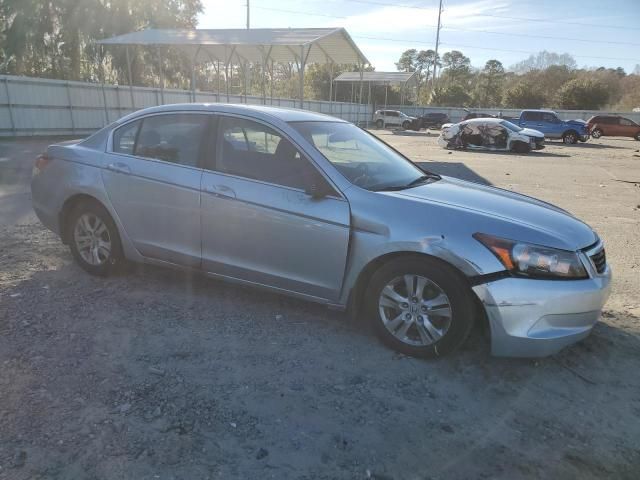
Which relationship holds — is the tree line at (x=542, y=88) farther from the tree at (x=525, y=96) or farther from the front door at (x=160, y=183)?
the front door at (x=160, y=183)

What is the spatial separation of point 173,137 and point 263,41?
A: 19.6 meters

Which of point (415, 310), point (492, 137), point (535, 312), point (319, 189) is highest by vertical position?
point (319, 189)

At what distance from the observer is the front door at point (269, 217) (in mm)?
3646

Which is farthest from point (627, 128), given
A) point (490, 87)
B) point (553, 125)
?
point (490, 87)

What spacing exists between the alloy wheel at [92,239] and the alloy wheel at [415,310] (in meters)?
2.70

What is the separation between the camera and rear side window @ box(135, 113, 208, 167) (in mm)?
4254

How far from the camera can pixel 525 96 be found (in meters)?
55.2

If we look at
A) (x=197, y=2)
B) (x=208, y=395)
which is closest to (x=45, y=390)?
(x=208, y=395)

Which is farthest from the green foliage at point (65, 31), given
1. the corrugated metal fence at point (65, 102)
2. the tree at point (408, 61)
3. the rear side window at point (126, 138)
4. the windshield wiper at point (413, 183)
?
→ the tree at point (408, 61)

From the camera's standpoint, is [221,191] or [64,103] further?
[64,103]

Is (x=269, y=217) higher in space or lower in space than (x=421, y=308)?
higher

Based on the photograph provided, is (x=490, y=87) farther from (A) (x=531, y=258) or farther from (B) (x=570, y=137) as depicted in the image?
(A) (x=531, y=258)

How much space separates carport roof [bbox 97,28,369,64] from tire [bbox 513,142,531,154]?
982cm

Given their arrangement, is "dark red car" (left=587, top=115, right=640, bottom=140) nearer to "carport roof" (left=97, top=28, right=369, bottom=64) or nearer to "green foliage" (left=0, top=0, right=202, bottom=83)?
"carport roof" (left=97, top=28, right=369, bottom=64)
